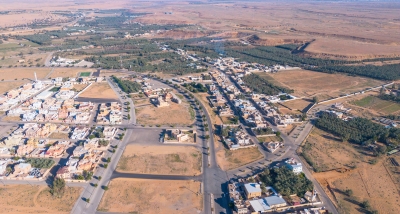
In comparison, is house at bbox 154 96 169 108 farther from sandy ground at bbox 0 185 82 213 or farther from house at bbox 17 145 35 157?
sandy ground at bbox 0 185 82 213

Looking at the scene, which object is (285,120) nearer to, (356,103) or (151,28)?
(356,103)

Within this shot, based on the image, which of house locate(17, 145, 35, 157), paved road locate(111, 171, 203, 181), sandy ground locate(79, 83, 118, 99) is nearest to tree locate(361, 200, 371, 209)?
paved road locate(111, 171, 203, 181)

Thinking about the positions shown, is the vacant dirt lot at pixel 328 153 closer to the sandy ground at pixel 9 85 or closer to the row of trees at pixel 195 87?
the row of trees at pixel 195 87

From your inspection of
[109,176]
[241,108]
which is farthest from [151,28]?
[109,176]

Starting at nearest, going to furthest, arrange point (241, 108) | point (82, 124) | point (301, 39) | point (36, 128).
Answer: point (36, 128) → point (82, 124) → point (241, 108) → point (301, 39)

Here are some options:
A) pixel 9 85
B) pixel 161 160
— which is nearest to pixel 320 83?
pixel 161 160

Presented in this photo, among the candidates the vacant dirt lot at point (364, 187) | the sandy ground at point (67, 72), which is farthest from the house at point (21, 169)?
the sandy ground at point (67, 72)

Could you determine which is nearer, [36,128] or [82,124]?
[36,128]
